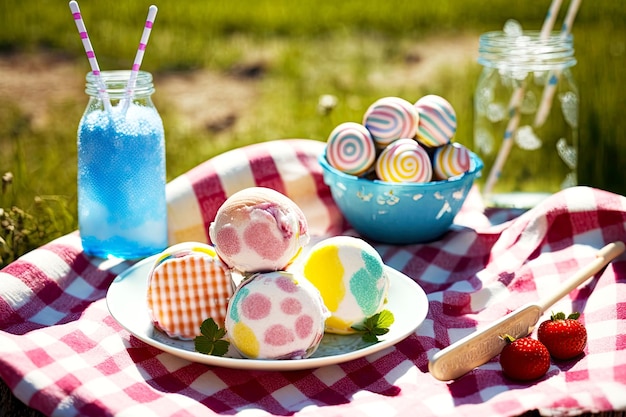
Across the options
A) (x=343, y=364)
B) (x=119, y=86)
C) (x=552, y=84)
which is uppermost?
(x=119, y=86)

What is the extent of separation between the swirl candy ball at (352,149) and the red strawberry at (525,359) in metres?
0.54

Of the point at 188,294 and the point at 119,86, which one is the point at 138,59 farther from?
the point at 188,294

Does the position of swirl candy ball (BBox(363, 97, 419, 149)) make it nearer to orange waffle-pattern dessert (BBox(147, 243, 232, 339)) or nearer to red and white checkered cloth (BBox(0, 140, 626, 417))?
red and white checkered cloth (BBox(0, 140, 626, 417))

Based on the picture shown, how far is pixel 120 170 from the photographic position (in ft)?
5.09

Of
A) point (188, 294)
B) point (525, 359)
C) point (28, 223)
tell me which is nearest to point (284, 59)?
point (28, 223)

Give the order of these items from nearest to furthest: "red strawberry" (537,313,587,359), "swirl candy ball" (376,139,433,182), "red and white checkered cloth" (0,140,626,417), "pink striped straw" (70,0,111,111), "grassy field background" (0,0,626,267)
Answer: "red and white checkered cloth" (0,140,626,417) → "red strawberry" (537,313,587,359) → "pink striped straw" (70,0,111,111) → "swirl candy ball" (376,139,433,182) → "grassy field background" (0,0,626,267)

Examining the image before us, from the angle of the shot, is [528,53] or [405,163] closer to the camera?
[405,163]

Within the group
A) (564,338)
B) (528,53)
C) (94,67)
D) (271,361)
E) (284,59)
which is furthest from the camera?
(284,59)

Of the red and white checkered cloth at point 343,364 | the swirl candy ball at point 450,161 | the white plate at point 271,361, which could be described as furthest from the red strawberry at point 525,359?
the swirl candy ball at point 450,161

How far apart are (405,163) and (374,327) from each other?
16.9 inches

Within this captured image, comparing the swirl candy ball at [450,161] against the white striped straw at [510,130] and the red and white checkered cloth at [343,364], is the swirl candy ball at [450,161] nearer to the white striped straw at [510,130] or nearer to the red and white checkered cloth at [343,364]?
the red and white checkered cloth at [343,364]

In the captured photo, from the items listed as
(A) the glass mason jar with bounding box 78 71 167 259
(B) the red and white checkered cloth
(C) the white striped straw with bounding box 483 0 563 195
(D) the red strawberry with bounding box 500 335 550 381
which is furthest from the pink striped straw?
(C) the white striped straw with bounding box 483 0 563 195

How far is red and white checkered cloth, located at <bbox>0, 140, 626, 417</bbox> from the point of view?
1147 millimetres

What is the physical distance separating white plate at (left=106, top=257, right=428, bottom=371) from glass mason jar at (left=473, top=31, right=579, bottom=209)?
692mm
